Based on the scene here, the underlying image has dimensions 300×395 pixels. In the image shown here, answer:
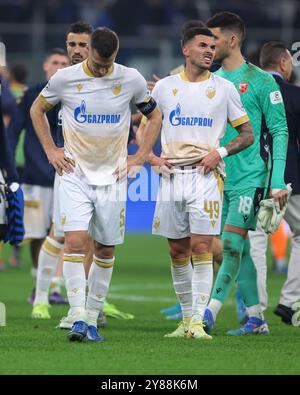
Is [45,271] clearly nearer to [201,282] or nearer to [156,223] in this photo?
[156,223]

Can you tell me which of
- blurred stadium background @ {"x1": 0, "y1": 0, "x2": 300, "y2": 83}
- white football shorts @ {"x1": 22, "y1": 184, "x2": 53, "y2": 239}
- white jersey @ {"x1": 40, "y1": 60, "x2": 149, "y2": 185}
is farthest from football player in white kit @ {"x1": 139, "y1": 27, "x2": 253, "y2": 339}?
blurred stadium background @ {"x1": 0, "y1": 0, "x2": 300, "y2": 83}

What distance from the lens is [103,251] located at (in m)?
8.81

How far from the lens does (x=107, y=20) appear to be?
2495 cm

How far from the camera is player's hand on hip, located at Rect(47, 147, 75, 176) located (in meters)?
8.60

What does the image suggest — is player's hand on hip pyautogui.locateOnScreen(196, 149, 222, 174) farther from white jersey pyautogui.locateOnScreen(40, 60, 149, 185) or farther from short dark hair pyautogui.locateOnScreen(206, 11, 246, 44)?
short dark hair pyautogui.locateOnScreen(206, 11, 246, 44)

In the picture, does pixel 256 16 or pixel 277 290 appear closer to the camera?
pixel 277 290

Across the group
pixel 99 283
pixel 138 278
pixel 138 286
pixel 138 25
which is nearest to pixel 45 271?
pixel 99 283

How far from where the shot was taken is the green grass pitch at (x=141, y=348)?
7.24 meters

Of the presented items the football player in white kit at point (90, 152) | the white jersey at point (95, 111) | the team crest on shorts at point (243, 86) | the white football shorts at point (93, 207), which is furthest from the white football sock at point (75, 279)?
the team crest on shorts at point (243, 86)

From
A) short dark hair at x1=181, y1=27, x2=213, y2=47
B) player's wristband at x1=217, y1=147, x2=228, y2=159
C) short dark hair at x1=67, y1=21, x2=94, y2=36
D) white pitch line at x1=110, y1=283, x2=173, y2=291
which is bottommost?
white pitch line at x1=110, y1=283, x2=173, y2=291

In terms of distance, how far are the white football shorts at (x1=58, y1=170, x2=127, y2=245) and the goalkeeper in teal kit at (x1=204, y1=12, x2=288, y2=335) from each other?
3.60 feet
